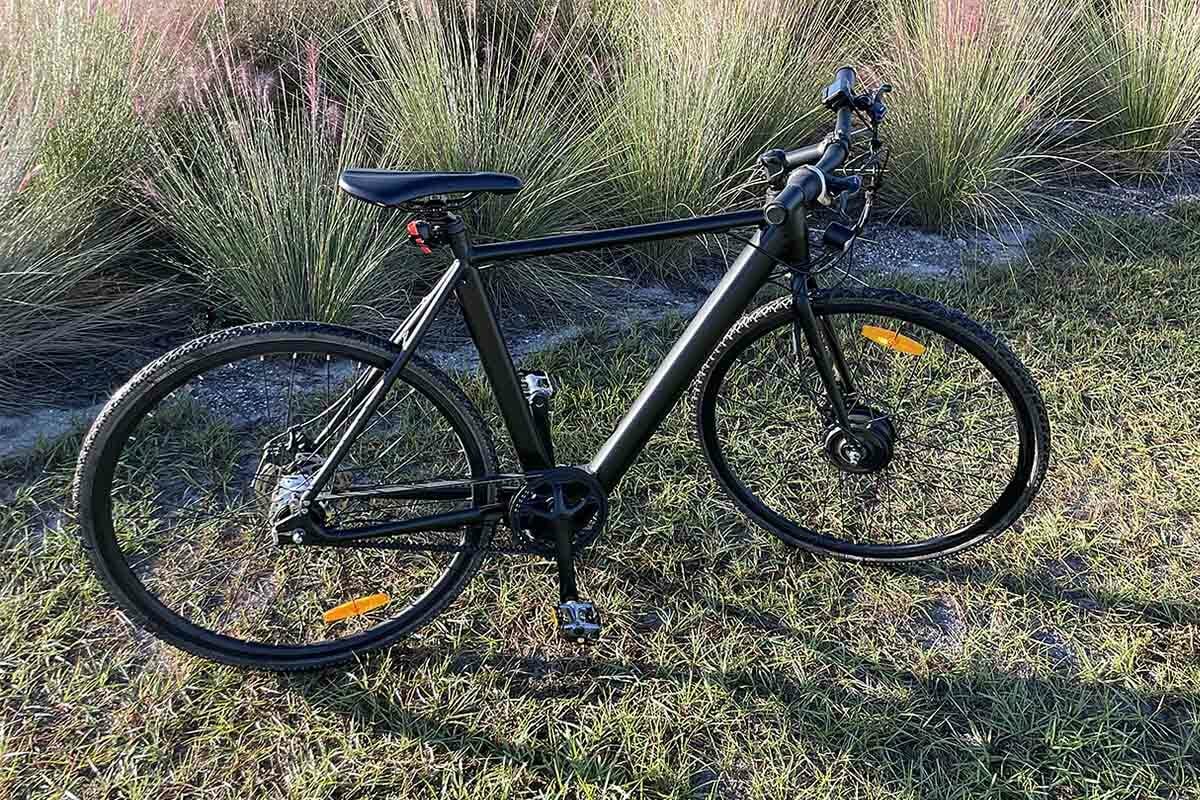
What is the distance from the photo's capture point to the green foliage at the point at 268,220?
3068 mm

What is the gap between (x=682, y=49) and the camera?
390cm

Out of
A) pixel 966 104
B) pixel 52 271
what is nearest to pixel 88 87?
pixel 52 271

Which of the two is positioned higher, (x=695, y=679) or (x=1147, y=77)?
(x=1147, y=77)

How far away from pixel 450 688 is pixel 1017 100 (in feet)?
12.1

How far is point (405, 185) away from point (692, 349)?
74 centimetres

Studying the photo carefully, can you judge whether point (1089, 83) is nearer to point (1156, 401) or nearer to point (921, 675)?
point (1156, 401)

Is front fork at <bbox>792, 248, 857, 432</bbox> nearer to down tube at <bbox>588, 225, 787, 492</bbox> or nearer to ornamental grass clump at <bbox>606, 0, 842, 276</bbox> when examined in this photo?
Answer: down tube at <bbox>588, 225, 787, 492</bbox>

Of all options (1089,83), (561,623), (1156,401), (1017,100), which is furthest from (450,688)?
(1089,83)

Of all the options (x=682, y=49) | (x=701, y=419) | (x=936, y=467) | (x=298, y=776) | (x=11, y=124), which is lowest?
(x=298, y=776)

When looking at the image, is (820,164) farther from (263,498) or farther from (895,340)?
(263,498)

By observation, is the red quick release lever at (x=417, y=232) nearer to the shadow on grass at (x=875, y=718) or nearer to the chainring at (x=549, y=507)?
the chainring at (x=549, y=507)

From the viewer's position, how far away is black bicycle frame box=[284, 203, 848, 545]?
186cm

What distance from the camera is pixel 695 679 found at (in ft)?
7.14

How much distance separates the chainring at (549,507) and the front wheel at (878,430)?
16.8 inches
